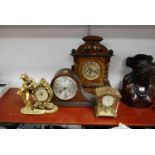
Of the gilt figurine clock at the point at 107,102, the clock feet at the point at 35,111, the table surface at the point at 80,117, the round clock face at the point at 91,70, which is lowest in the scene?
the table surface at the point at 80,117

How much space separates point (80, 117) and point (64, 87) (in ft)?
0.48

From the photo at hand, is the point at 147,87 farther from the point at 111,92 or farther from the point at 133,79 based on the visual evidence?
the point at 111,92

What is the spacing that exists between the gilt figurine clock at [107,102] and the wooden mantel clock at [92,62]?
0.39 ft

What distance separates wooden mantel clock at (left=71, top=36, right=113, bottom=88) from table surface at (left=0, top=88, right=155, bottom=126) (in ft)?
0.45

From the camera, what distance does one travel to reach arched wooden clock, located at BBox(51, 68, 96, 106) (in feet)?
3.20

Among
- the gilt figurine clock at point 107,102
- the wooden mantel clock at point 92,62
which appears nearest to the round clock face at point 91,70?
the wooden mantel clock at point 92,62

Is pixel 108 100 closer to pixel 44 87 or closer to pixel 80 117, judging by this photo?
pixel 80 117

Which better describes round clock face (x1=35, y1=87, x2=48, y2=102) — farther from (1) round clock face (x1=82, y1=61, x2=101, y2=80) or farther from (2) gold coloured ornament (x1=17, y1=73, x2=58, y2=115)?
(1) round clock face (x1=82, y1=61, x2=101, y2=80)

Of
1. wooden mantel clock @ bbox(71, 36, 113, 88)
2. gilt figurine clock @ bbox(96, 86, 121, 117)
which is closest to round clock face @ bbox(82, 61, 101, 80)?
wooden mantel clock @ bbox(71, 36, 113, 88)

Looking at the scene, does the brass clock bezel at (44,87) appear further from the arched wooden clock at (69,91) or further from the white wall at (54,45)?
the white wall at (54,45)

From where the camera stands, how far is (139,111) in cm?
99

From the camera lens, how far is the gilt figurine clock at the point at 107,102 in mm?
934
